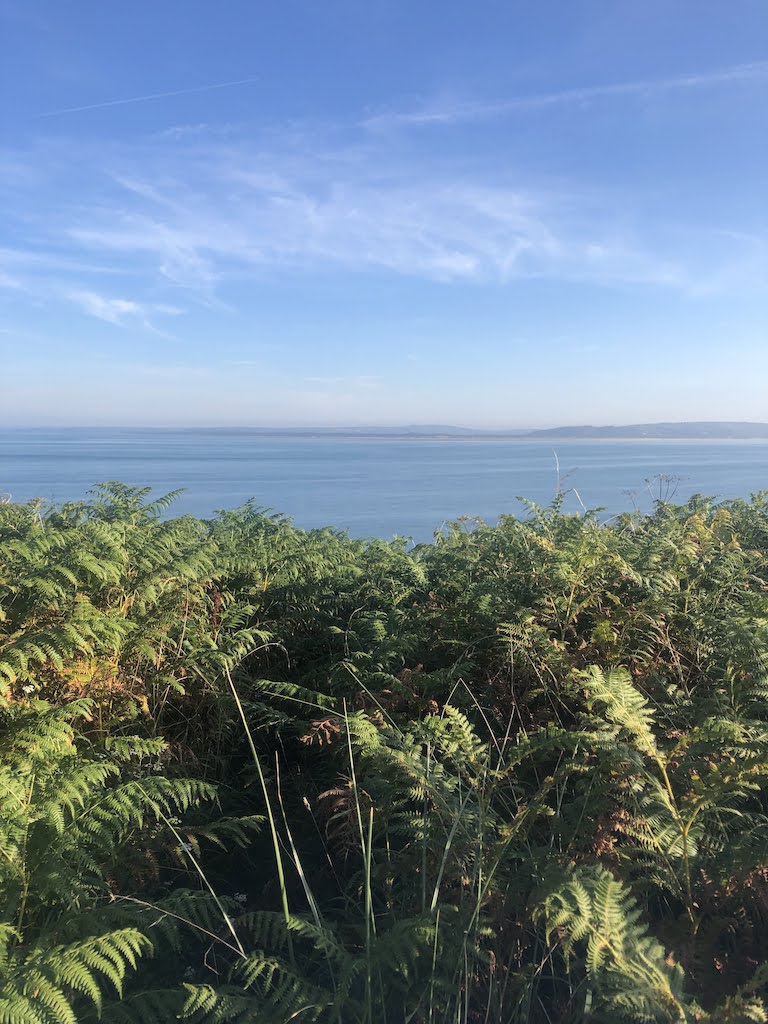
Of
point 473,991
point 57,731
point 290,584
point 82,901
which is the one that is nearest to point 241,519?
point 290,584

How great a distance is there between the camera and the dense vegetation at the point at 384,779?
215cm

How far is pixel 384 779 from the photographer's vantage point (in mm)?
2795

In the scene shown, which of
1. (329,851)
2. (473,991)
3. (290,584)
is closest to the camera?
(473,991)

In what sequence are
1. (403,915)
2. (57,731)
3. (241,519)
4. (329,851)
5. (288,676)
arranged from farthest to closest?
(241,519) < (288,676) < (329,851) < (57,731) < (403,915)

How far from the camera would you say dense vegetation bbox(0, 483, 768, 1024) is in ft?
7.06

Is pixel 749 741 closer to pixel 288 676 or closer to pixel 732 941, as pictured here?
pixel 732 941

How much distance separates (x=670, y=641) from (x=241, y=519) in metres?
4.21

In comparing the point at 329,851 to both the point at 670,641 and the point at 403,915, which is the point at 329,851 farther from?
Result: the point at 670,641

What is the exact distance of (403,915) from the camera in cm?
260

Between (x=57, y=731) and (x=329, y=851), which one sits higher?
(x=57, y=731)

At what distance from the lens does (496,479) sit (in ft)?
133

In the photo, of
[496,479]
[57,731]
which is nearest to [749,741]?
[57,731]

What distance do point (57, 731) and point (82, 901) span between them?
29.9 inches

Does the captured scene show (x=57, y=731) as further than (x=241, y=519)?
No
